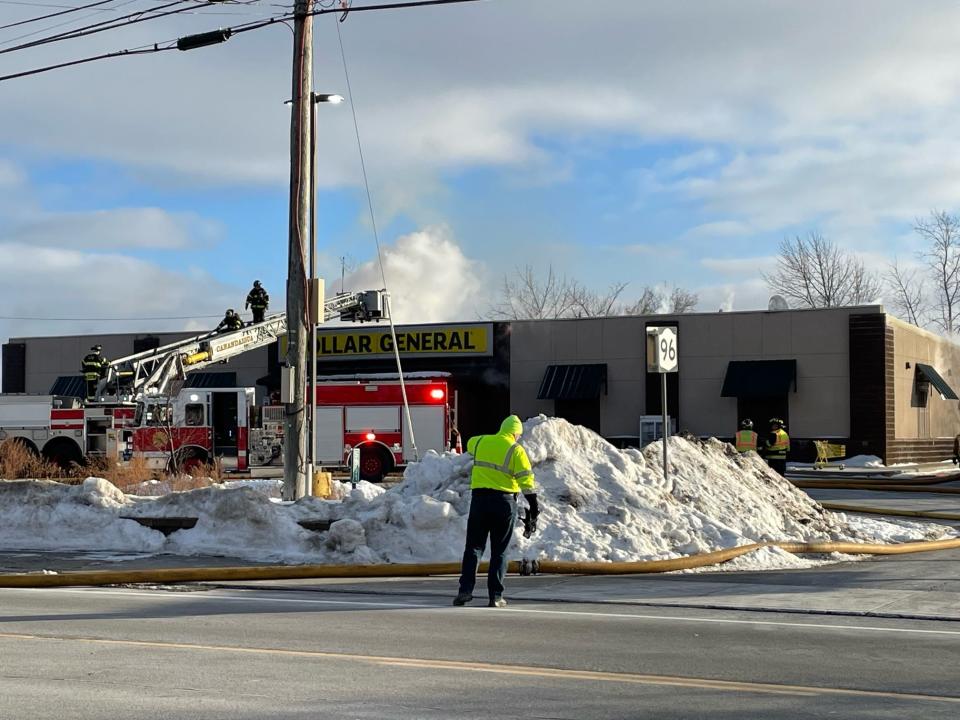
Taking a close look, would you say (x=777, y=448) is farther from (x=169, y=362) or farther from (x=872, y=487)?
(x=169, y=362)

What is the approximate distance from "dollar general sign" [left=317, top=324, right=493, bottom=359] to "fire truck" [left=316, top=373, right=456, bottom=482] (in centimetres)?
1347

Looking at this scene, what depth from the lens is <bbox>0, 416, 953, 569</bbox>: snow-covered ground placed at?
1520cm

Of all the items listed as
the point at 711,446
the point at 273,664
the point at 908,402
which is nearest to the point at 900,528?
the point at 711,446

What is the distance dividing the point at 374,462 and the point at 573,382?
13.4 meters

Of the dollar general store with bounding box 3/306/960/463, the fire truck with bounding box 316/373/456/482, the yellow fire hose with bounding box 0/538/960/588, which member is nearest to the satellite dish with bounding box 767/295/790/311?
the dollar general store with bounding box 3/306/960/463

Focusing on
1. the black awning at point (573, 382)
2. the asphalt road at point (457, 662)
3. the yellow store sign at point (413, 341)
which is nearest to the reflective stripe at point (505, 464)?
the asphalt road at point (457, 662)

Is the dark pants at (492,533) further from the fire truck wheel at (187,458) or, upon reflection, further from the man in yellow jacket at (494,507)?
the fire truck wheel at (187,458)

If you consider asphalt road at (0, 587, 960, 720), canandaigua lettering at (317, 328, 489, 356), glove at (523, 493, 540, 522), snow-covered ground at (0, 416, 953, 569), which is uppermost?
canandaigua lettering at (317, 328, 489, 356)

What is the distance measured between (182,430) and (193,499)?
1235 centimetres

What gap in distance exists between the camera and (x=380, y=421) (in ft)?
106

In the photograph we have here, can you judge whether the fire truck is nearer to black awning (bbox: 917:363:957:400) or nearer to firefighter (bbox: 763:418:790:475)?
firefighter (bbox: 763:418:790:475)

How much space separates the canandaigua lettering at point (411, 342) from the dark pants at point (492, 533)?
34.6m

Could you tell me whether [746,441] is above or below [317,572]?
above

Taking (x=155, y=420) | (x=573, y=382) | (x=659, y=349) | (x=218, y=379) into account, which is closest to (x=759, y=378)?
(x=573, y=382)
